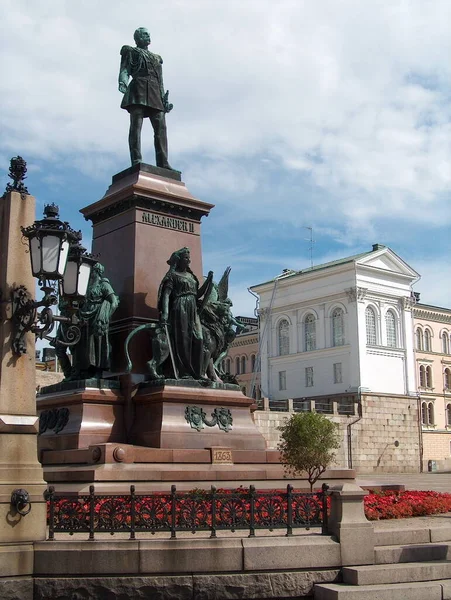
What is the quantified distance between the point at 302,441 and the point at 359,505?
550 centimetres

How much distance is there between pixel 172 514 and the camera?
350 inches

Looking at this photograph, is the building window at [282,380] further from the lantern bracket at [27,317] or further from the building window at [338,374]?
the lantern bracket at [27,317]

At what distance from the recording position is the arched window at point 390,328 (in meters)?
67.4

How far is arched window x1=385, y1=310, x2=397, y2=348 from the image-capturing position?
6738 centimetres

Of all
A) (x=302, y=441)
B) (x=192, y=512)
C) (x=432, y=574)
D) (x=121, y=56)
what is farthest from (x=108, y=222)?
(x=432, y=574)

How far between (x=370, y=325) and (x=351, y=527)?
58.3 metres

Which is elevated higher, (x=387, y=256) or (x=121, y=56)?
(x=387, y=256)

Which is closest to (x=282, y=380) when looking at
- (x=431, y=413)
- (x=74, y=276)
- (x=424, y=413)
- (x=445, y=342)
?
(x=424, y=413)

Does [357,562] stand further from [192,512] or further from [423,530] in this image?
[192,512]

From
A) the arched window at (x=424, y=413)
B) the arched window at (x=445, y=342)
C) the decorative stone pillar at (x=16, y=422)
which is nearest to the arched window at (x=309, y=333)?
the arched window at (x=424, y=413)

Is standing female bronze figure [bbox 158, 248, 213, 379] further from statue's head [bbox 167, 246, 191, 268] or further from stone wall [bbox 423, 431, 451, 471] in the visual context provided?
stone wall [bbox 423, 431, 451, 471]

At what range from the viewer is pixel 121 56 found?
17125 millimetres

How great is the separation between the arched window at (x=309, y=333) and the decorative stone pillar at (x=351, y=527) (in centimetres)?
5908

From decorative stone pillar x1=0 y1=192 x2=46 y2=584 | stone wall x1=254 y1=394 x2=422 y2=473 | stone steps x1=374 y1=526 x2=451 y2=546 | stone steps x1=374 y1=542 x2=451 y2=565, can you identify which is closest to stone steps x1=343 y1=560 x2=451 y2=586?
stone steps x1=374 y1=542 x2=451 y2=565
